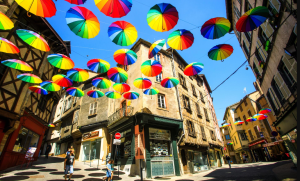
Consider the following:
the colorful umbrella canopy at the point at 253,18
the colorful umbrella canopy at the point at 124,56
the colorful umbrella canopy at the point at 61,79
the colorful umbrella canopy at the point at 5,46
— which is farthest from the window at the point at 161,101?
Result: the colorful umbrella canopy at the point at 5,46

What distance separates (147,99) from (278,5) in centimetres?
1075

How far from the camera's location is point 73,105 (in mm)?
21812

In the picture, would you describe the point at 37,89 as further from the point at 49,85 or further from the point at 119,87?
the point at 119,87

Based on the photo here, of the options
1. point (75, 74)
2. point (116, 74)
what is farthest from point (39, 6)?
point (116, 74)

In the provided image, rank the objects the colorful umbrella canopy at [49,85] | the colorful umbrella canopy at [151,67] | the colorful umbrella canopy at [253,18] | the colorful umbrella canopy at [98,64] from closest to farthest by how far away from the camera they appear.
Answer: the colorful umbrella canopy at [253,18]
the colorful umbrella canopy at [98,64]
the colorful umbrella canopy at [151,67]
the colorful umbrella canopy at [49,85]

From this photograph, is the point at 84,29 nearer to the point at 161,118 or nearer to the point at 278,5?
the point at 161,118

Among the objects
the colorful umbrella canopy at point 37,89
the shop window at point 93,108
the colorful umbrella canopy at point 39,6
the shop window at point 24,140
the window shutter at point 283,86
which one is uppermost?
the shop window at point 93,108

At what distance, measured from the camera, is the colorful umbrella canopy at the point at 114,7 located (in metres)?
4.95

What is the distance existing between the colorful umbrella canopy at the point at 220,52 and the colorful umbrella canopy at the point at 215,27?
3.09 ft

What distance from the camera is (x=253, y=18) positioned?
19.0ft

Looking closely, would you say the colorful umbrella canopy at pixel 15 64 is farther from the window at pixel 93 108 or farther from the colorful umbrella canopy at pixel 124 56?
the window at pixel 93 108

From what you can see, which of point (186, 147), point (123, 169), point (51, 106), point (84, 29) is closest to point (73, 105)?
point (51, 106)

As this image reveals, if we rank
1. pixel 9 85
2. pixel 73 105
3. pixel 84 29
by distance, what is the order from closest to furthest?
pixel 84 29 < pixel 9 85 < pixel 73 105

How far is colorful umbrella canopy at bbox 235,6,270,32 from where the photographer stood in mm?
5559
